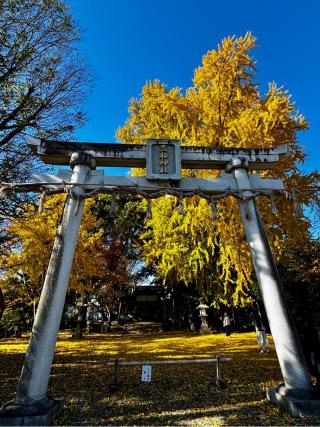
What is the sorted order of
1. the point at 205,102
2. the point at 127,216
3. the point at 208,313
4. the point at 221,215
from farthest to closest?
the point at 127,216
the point at 208,313
the point at 205,102
the point at 221,215

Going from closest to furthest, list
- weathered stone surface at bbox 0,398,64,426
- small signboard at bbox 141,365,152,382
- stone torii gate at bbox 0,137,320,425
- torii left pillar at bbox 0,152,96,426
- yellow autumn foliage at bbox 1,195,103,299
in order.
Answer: weathered stone surface at bbox 0,398,64,426, torii left pillar at bbox 0,152,96,426, stone torii gate at bbox 0,137,320,425, small signboard at bbox 141,365,152,382, yellow autumn foliage at bbox 1,195,103,299

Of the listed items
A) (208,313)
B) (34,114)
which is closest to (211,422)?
(34,114)

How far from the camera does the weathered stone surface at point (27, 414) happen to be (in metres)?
4.02

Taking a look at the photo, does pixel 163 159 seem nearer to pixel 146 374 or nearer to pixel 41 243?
pixel 146 374

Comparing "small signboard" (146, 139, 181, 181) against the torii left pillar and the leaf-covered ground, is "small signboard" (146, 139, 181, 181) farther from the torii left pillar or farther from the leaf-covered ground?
the leaf-covered ground

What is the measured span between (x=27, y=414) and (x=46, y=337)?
100 centimetres

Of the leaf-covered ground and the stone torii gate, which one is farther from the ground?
the stone torii gate

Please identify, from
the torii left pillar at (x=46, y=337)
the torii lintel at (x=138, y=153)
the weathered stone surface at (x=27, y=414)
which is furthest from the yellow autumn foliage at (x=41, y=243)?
the weathered stone surface at (x=27, y=414)

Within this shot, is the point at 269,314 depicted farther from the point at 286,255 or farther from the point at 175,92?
the point at 175,92

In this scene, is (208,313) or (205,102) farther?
(208,313)

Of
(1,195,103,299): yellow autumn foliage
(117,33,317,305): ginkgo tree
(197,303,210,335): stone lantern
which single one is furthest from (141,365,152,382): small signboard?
(197,303,210,335): stone lantern

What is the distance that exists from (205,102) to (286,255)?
5.42 meters

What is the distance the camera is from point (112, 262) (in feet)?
70.6

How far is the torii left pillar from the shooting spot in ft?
13.6
